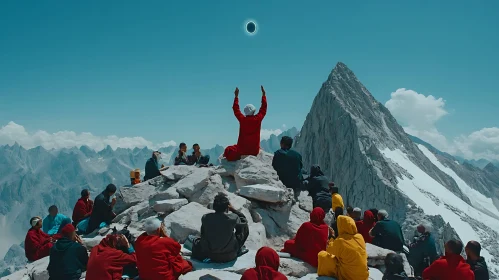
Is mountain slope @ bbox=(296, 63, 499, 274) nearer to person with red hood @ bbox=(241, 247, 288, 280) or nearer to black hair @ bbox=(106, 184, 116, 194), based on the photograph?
black hair @ bbox=(106, 184, 116, 194)

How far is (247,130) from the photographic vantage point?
49.1 ft

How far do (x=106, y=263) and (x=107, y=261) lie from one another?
48 millimetres

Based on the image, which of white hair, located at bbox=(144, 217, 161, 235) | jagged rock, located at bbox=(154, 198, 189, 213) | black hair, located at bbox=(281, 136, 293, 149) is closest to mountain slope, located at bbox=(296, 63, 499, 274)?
black hair, located at bbox=(281, 136, 293, 149)

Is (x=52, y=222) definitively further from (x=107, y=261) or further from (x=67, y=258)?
(x=107, y=261)

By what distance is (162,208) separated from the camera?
41.0ft

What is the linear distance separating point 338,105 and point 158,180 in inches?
5161

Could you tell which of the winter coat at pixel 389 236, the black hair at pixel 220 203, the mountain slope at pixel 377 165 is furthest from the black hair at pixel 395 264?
the mountain slope at pixel 377 165

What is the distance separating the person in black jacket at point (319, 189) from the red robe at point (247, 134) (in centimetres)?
302

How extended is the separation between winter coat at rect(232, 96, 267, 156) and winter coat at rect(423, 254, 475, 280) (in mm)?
9060

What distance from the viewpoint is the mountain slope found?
104 m

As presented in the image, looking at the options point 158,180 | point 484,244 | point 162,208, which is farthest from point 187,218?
point 484,244

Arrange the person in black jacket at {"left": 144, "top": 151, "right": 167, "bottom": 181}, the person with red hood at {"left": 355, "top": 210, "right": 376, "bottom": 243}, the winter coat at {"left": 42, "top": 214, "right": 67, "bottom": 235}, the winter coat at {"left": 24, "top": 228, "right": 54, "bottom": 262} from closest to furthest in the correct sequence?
the winter coat at {"left": 24, "top": 228, "right": 54, "bottom": 262} < the person with red hood at {"left": 355, "top": 210, "right": 376, "bottom": 243} < the winter coat at {"left": 42, "top": 214, "right": 67, "bottom": 235} < the person in black jacket at {"left": 144, "top": 151, "right": 167, "bottom": 181}

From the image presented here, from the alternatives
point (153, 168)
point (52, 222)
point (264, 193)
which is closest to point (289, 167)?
point (264, 193)

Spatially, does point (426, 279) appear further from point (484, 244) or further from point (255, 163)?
point (484, 244)
